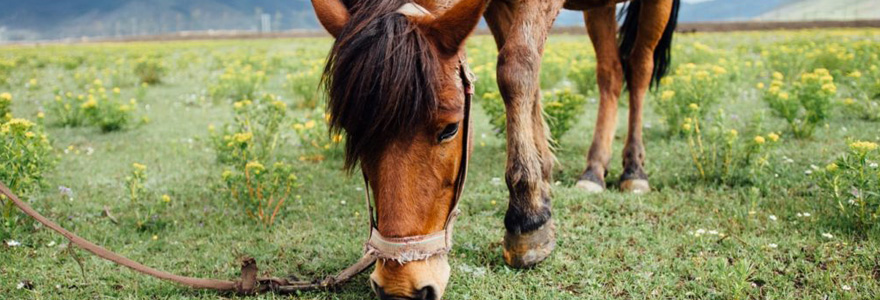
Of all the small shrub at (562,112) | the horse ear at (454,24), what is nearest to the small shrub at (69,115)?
the small shrub at (562,112)

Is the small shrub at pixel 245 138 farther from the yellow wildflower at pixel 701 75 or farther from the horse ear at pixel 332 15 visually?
the yellow wildflower at pixel 701 75

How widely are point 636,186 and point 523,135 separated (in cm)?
175

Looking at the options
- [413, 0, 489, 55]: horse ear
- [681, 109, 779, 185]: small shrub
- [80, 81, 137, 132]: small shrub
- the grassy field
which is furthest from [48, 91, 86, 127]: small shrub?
[681, 109, 779, 185]: small shrub

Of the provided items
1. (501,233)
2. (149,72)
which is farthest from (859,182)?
(149,72)

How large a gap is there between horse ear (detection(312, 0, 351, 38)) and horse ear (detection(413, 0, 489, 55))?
A: 35 centimetres

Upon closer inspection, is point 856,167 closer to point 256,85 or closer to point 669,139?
point 669,139

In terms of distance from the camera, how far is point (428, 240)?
7.10ft

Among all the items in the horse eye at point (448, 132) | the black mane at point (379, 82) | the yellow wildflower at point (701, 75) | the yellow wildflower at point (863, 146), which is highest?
the black mane at point (379, 82)

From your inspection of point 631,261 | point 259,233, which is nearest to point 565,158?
point 631,261

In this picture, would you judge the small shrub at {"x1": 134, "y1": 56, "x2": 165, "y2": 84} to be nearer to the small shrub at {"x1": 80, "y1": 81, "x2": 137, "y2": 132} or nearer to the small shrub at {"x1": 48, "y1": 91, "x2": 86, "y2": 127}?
the small shrub at {"x1": 48, "y1": 91, "x2": 86, "y2": 127}

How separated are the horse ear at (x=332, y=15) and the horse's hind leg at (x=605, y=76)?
9.05ft

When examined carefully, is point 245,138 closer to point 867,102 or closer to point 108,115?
point 108,115

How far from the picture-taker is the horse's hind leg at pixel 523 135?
2881mm

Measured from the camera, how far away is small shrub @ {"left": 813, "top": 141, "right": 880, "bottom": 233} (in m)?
3.02
